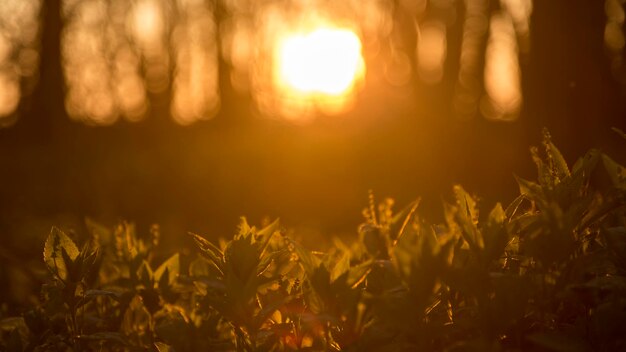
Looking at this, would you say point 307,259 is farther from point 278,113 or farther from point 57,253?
point 278,113

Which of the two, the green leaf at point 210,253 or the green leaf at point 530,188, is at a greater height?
the green leaf at point 530,188

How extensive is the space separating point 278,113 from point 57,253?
24259 mm

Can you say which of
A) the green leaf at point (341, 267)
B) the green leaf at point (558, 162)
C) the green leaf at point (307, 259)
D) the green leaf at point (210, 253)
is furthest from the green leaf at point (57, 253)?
the green leaf at point (558, 162)

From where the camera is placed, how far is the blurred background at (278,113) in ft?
25.8

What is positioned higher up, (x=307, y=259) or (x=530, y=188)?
(x=530, y=188)

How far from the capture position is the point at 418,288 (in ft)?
5.57

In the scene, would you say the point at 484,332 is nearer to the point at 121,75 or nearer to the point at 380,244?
the point at 380,244

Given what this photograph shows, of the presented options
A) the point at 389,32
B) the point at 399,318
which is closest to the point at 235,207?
the point at 389,32

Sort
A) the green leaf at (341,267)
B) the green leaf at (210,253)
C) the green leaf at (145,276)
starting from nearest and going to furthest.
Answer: the green leaf at (341,267), the green leaf at (210,253), the green leaf at (145,276)

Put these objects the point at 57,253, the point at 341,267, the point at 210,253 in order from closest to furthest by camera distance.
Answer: the point at 341,267, the point at 210,253, the point at 57,253

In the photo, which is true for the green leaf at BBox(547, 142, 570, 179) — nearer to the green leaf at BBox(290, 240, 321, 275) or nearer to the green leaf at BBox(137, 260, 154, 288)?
the green leaf at BBox(290, 240, 321, 275)

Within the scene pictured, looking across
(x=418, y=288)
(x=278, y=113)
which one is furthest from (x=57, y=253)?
(x=278, y=113)

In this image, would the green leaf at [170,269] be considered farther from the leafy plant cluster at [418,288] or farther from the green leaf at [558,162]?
the green leaf at [558,162]

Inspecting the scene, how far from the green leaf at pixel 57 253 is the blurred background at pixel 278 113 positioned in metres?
4.26
